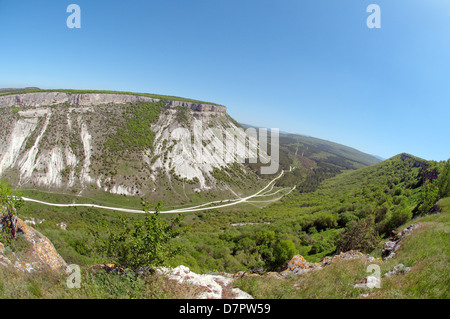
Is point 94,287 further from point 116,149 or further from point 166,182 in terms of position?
point 116,149

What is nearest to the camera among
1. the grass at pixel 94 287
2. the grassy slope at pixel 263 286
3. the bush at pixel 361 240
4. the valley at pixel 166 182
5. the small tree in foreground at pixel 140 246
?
the grass at pixel 94 287

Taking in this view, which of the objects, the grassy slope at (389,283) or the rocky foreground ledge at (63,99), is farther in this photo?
the rocky foreground ledge at (63,99)

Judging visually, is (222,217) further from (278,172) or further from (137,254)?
(278,172)

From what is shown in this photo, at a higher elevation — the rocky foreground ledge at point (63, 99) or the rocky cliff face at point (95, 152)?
the rocky foreground ledge at point (63, 99)

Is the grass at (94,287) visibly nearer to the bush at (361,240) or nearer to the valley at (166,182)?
the bush at (361,240)

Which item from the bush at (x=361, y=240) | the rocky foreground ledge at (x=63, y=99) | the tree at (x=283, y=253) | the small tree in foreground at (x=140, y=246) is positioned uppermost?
the rocky foreground ledge at (x=63, y=99)

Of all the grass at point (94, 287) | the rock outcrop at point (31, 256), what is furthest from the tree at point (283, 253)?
the rock outcrop at point (31, 256)

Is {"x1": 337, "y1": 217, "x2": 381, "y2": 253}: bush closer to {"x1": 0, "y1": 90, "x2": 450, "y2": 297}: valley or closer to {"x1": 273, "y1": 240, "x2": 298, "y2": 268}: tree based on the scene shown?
{"x1": 273, "y1": 240, "x2": 298, "y2": 268}: tree

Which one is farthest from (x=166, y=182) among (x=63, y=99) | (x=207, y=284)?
(x=207, y=284)

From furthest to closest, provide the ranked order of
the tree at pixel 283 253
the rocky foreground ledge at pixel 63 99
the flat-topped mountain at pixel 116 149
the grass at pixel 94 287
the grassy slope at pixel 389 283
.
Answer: the rocky foreground ledge at pixel 63 99 < the flat-topped mountain at pixel 116 149 < the tree at pixel 283 253 < the grassy slope at pixel 389 283 < the grass at pixel 94 287
